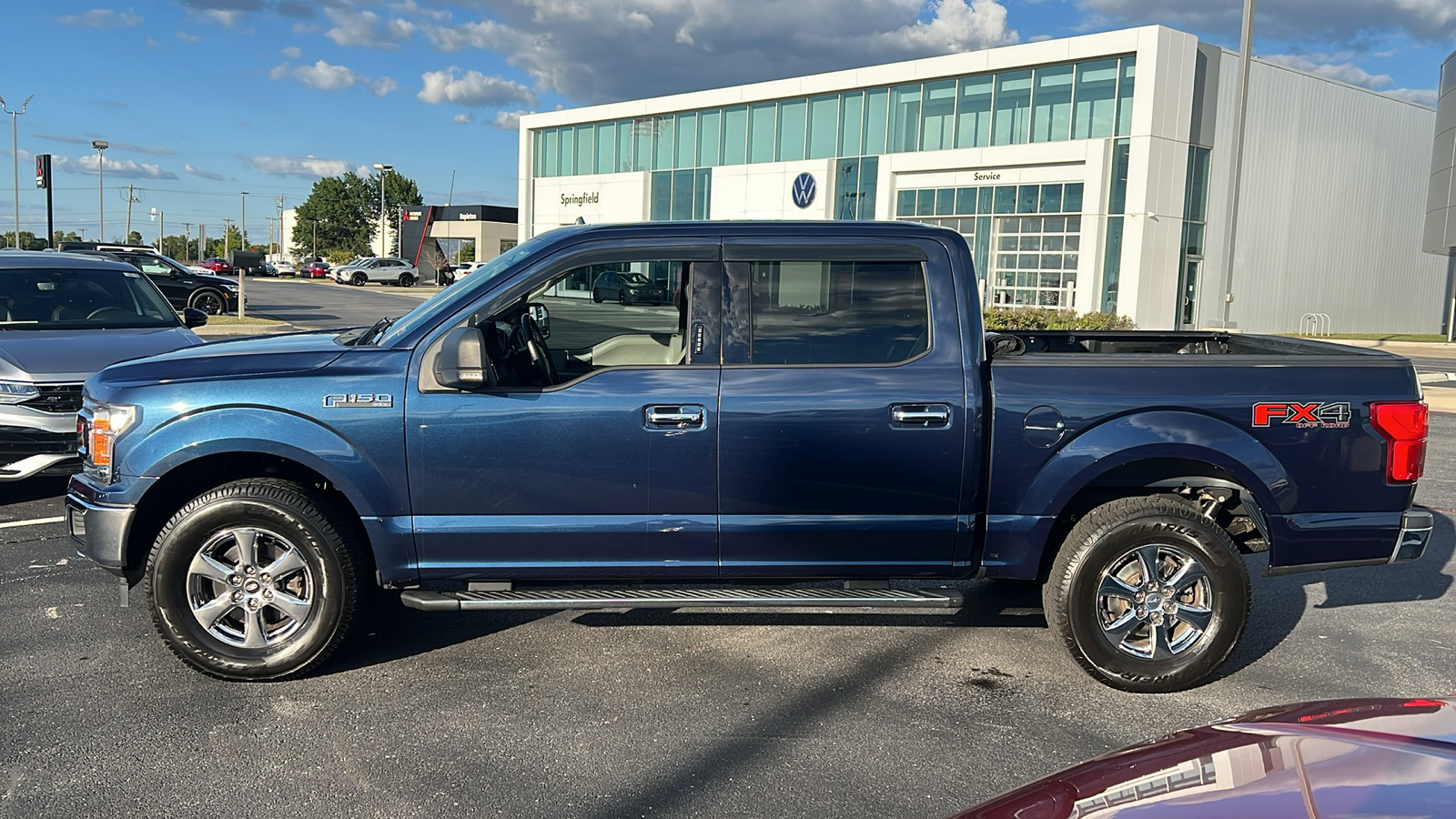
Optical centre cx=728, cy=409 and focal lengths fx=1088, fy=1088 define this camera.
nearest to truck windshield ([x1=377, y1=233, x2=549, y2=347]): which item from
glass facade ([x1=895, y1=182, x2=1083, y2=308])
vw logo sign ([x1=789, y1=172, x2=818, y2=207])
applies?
glass facade ([x1=895, y1=182, x2=1083, y2=308])

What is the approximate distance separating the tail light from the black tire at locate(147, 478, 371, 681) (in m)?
4.33

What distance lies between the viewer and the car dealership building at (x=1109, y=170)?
36.3 m

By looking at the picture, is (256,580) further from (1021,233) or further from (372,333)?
(1021,233)

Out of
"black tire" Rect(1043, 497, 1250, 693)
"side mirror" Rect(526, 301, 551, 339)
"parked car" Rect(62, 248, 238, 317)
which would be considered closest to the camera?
"black tire" Rect(1043, 497, 1250, 693)

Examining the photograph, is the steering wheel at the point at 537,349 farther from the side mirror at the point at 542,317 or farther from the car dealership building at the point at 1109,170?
the car dealership building at the point at 1109,170

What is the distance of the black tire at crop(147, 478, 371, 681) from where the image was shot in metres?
4.38

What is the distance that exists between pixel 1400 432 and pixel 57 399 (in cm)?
767

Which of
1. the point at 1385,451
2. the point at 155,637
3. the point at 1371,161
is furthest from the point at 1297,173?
the point at 155,637

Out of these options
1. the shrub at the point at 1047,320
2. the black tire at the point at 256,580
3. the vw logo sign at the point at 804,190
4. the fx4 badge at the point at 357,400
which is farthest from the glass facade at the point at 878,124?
the black tire at the point at 256,580

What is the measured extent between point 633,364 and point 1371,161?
1919 inches

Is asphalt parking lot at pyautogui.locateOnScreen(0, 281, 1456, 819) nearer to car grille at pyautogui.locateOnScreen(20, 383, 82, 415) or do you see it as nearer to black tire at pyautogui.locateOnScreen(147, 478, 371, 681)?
black tire at pyautogui.locateOnScreen(147, 478, 371, 681)

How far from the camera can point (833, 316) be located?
4609 mm

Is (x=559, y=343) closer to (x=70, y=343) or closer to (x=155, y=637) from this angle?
(x=155, y=637)

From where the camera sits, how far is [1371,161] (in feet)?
145
